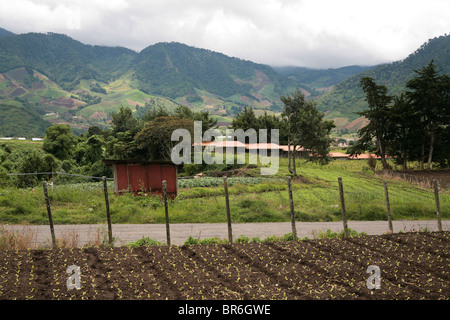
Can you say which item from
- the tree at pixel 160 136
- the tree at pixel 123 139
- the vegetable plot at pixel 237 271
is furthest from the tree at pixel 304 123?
the vegetable plot at pixel 237 271

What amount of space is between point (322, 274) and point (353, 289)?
0.95 m

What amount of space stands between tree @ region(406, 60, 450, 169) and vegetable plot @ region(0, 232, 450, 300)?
151 feet

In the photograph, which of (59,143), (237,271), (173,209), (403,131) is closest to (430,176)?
(403,131)

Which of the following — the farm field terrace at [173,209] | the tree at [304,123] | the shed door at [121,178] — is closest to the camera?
the farm field terrace at [173,209]

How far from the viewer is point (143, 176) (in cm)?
2298

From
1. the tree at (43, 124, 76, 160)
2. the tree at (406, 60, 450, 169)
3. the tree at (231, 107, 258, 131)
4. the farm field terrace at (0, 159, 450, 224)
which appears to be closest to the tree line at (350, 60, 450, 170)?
the tree at (406, 60, 450, 169)

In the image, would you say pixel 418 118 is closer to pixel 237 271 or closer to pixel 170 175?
pixel 170 175

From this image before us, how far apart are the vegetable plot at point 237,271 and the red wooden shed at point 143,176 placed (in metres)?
12.4

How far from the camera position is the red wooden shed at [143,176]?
74.7 feet

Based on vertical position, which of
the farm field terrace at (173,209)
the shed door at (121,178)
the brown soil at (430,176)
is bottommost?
the brown soil at (430,176)

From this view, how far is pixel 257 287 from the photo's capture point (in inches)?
309

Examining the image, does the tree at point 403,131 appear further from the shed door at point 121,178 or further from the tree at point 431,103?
the shed door at point 121,178
